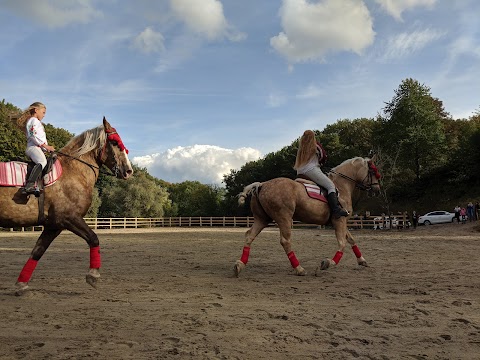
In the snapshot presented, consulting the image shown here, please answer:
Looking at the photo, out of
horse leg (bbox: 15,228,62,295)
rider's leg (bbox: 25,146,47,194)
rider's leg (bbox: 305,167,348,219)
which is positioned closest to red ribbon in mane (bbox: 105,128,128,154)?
rider's leg (bbox: 25,146,47,194)

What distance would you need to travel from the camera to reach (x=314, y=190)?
8164 mm

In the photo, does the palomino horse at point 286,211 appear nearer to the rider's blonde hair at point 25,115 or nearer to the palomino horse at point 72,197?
the palomino horse at point 72,197

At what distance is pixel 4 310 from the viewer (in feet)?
16.2

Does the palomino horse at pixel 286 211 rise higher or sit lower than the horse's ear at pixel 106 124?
lower

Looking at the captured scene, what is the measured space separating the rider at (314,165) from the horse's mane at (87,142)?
14.3 feet

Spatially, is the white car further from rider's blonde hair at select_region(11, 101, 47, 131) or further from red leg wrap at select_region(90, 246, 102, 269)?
rider's blonde hair at select_region(11, 101, 47, 131)

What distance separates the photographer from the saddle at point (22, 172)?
18.8ft

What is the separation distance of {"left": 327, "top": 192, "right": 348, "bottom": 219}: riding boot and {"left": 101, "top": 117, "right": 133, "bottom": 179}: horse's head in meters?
4.32

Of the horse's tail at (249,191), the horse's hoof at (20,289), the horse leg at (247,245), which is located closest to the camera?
the horse's hoof at (20,289)

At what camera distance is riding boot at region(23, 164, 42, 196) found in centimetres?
564

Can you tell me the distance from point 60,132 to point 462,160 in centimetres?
5120

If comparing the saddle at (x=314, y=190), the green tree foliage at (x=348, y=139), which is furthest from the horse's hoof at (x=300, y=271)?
the green tree foliage at (x=348, y=139)

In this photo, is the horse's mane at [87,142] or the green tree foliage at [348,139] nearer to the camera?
the horse's mane at [87,142]

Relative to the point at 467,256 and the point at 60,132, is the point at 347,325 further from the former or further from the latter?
the point at 60,132
